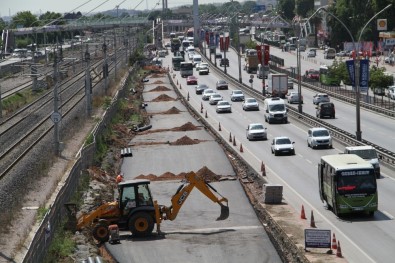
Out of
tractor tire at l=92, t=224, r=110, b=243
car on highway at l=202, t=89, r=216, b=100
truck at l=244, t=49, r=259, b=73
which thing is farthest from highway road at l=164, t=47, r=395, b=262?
truck at l=244, t=49, r=259, b=73

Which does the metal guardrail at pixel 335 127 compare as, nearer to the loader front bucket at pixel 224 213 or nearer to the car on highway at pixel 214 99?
the car on highway at pixel 214 99

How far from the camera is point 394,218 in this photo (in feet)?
117

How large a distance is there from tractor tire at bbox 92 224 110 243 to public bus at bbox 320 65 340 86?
3216 inches

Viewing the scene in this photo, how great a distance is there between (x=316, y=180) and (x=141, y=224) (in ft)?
50.8

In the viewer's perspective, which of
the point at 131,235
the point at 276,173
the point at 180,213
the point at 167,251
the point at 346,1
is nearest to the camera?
the point at 167,251

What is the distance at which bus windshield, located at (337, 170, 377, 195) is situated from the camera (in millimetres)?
35469

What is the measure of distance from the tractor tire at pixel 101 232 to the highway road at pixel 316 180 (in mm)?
7536

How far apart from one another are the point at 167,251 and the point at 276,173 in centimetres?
1930

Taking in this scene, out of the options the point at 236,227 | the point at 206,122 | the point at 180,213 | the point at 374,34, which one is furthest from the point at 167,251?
the point at 374,34

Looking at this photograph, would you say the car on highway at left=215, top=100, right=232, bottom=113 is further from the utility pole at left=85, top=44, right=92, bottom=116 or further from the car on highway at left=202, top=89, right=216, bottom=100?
the utility pole at left=85, top=44, right=92, bottom=116

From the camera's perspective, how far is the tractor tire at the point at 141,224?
33.3 meters

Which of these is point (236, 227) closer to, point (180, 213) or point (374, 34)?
point (180, 213)

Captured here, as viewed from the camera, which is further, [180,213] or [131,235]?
[180,213]

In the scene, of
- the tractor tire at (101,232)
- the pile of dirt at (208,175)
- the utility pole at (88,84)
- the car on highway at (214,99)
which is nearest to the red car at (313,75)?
the car on highway at (214,99)
